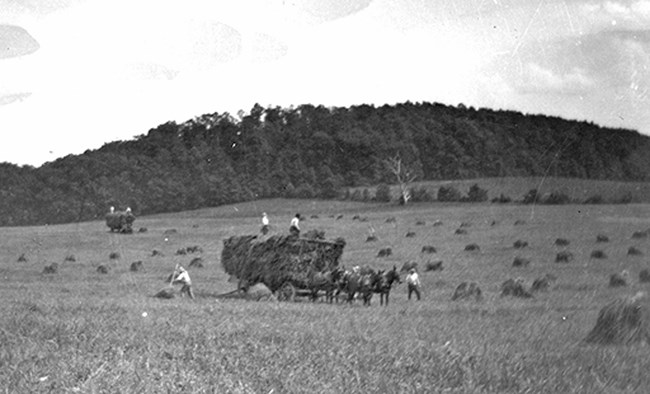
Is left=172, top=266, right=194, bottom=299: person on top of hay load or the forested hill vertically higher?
the forested hill

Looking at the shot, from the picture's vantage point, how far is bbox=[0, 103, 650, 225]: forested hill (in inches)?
692

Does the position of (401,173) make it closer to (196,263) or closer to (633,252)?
(633,252)

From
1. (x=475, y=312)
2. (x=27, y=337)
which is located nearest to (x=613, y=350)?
(x=475, y=312)

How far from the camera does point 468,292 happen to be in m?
20.9

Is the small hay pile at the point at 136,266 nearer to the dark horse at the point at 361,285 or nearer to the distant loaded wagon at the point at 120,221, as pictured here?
the distant loaded wagon at the point at 120,221

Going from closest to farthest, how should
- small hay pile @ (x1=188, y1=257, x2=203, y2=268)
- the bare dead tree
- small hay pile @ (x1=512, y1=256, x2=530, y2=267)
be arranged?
the bare dead tree < small hay pile @ (x1=512, y1=256, x2=530, y2=267) < small hay pile @ (x1=188, y1=257, x2=203, y2=268)

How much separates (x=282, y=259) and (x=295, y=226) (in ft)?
4.94

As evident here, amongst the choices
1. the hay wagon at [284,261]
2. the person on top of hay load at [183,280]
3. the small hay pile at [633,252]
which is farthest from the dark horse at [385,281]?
the small hay pile at [633,252]

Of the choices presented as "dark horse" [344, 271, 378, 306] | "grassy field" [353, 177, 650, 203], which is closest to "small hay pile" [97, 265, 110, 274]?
"dark horse" [344, 271, 378, 306]

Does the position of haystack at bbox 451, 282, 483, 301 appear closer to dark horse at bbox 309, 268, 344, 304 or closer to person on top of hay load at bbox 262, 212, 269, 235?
dark horse at bbox 309, 268, 344, 304

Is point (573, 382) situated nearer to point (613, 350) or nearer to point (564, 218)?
point (613, 350)

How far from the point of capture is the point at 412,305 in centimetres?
2064

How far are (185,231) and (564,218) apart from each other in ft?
37.8

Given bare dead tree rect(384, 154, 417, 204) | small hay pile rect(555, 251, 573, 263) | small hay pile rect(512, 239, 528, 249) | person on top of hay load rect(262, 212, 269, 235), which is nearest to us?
small hay pile rect(555, 251, 573, 263)
